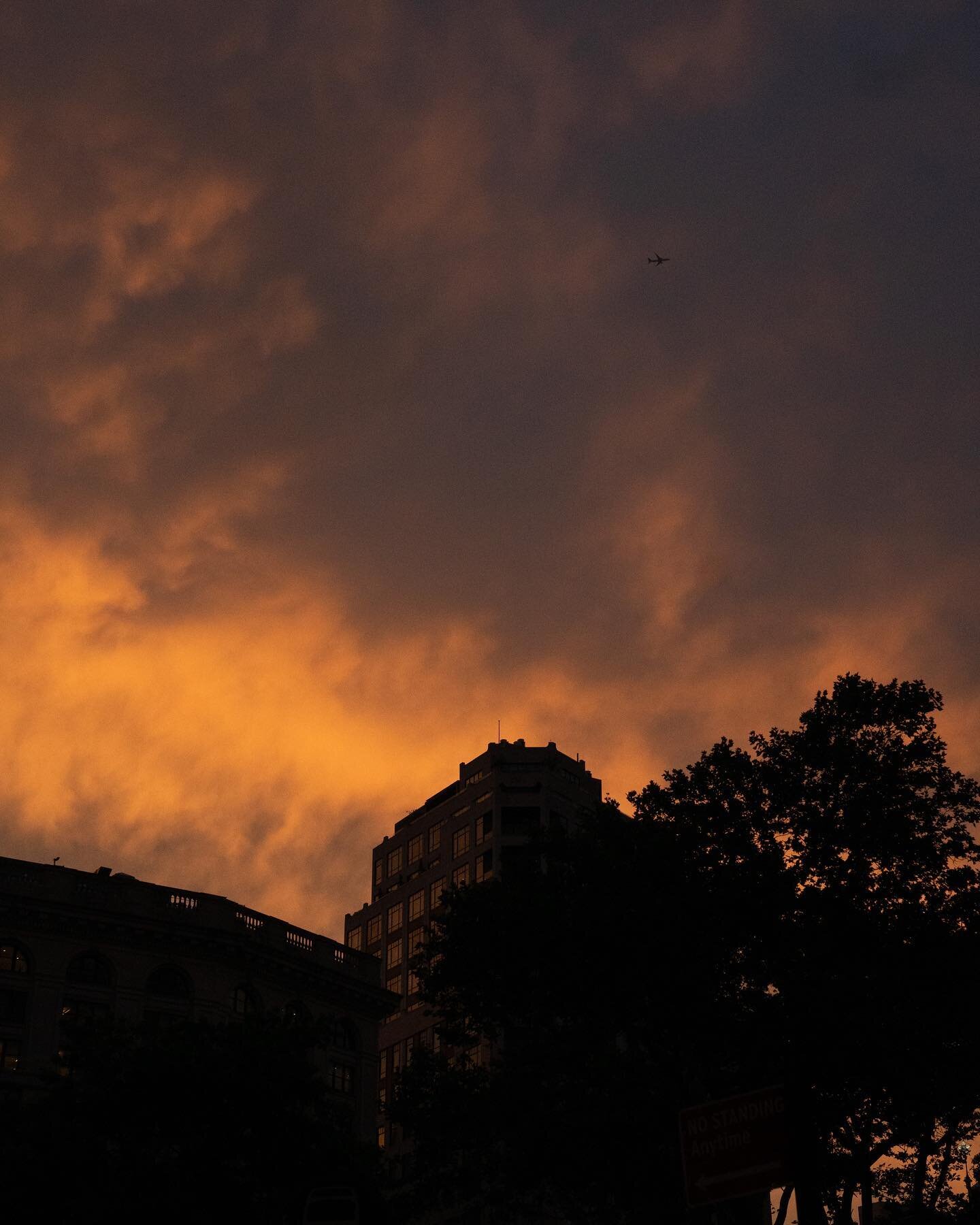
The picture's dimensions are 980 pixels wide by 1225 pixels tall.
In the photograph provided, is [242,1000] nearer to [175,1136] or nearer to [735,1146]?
[175,1136]

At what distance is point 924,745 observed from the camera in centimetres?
4350

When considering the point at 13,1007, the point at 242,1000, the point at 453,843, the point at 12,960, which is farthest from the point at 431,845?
the point at 13,1007

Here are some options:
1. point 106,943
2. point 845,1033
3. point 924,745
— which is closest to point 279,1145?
point 845,1033

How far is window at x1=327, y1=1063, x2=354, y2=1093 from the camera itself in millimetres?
73875

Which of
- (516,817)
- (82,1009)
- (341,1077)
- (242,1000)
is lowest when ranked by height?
(341,1077)

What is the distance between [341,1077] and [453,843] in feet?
201

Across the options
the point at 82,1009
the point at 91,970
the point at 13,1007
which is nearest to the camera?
the point at 13,1007

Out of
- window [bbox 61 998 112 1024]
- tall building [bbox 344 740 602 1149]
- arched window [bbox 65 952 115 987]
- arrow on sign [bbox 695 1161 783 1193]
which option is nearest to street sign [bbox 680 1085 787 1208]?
arrow on sign [bbox 695 1161 783 1193]

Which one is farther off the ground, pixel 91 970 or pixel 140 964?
pixel 140 964

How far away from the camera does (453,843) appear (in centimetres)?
13575

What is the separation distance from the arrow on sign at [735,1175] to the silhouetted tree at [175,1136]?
Answer: 29.8 meters

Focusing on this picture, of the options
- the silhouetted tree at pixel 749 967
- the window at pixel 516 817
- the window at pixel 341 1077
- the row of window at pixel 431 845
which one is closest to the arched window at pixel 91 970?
the window at pixel 341 1077

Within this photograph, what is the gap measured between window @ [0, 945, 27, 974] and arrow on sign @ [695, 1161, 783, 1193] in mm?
58173

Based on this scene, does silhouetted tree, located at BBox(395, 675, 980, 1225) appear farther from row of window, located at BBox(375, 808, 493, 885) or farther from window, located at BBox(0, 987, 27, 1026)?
row of window, located at BBox(375, 808, 493, 885)
